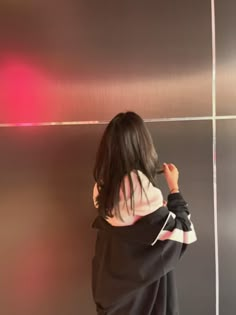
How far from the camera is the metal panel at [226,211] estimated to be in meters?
1.63

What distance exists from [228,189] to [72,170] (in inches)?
22.2

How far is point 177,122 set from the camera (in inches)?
64.1

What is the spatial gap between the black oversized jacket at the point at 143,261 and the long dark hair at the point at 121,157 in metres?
0.08

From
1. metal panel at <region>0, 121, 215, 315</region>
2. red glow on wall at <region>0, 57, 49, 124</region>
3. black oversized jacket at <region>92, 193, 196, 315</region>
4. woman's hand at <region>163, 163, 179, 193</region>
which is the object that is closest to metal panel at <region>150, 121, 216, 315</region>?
metal panel at <region>0, 121, 215, 315</region>

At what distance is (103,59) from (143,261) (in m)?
0.71

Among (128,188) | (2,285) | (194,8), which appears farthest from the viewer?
(2,285)

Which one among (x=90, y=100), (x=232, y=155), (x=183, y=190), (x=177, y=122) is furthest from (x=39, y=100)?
(x=232, y=155)

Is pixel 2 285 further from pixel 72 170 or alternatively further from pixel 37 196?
pixel 72 170

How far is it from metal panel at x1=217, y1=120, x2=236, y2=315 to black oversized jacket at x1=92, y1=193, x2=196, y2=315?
32 cm

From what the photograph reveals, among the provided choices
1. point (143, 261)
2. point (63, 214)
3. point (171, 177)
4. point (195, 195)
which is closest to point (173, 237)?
point (143, 261)

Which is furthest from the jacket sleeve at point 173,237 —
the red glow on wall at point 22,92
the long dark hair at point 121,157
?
the red glow on wall at point 22,92

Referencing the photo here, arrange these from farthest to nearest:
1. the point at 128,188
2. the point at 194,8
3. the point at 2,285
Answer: the point at 2,285
the point at 194,8
the point at 128,188

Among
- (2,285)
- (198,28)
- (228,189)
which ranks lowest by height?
(2,285)

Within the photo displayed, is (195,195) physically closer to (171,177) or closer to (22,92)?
(171,177)
